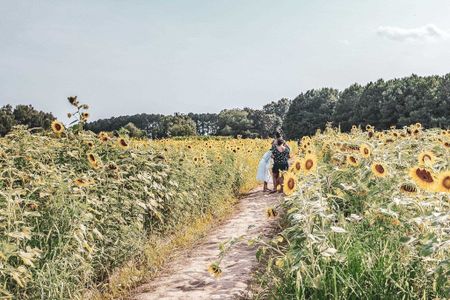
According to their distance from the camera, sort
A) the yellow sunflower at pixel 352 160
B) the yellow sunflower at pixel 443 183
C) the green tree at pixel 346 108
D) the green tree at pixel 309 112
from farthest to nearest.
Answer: the green tree at pixel 309 112, the green tree at pixel 346 108, the yellow sunflower at pixel 352 160, the yellow sunflower at pixel 443 183

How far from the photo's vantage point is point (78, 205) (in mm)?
4000

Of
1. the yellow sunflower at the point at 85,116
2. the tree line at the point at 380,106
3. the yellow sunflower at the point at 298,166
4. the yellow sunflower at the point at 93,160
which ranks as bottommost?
the yellow sunflower at the point at 298,166

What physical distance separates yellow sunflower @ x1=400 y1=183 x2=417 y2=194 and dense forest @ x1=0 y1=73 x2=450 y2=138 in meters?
22.7

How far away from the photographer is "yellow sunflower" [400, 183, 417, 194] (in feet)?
12.1

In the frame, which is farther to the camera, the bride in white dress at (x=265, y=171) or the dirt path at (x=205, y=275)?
the bride in white dress at (x=265, y=171)

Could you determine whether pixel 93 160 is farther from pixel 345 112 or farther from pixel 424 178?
pixel 345 112

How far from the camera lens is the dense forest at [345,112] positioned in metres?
47.9

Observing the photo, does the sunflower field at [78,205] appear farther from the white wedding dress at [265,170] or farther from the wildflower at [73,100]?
the white wedding dress at [265,170]

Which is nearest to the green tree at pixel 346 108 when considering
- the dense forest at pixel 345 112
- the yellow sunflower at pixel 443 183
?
the dense forest at pixel 345 112

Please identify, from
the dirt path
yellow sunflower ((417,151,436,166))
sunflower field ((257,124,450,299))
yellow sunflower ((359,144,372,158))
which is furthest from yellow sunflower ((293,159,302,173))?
yellow sunflower ((359,144,372,158))

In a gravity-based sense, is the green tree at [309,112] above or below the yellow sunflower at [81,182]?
above

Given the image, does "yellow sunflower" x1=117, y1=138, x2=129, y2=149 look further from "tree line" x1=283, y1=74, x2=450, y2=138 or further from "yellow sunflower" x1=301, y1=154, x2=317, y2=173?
"tree line" x1=283, y1=74, x2=450, y2=138

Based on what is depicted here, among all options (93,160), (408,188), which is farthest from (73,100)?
(408,188)

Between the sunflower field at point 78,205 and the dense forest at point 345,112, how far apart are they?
63.4 feet
